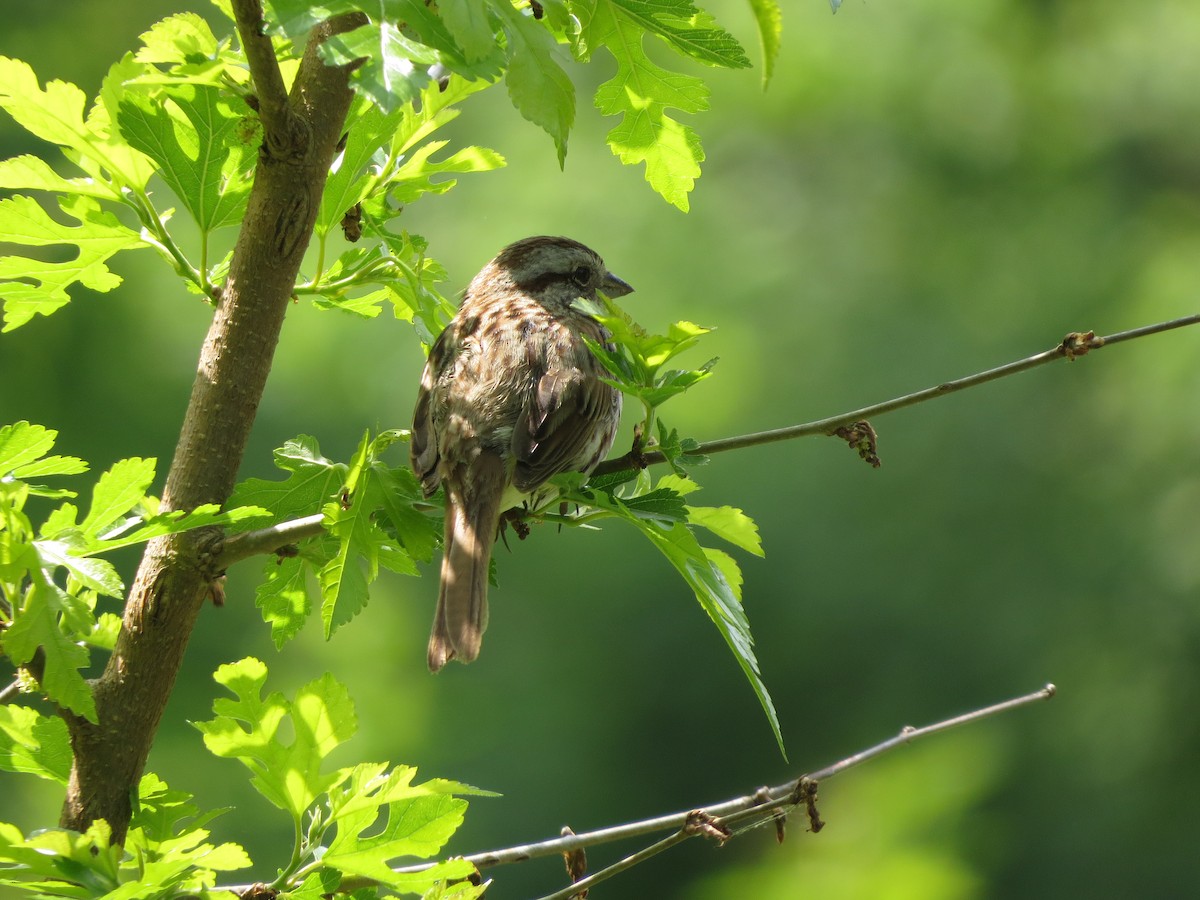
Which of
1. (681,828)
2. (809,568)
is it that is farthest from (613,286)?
(809,568)

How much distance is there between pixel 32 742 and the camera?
5.21 feet

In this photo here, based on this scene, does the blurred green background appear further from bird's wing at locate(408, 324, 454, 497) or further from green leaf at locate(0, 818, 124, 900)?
green leaf at locate(0, 818, 124, 900)

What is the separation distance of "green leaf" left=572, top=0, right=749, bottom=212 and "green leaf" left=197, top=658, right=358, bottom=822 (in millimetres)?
876

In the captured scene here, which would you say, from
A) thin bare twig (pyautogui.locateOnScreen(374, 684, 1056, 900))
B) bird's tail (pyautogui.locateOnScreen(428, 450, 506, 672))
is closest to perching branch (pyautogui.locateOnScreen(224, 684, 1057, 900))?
thin bare twig (pyautogui.locateOnScreen(374, 684, 1056, 900))

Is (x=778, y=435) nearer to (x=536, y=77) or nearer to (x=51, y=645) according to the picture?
(x=536, y=77)

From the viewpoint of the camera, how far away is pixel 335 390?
5.82m

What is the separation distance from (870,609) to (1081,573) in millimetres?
1177

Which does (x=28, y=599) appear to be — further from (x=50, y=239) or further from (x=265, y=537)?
(x=50, y=239)

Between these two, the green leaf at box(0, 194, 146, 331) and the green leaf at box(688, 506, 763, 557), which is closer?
the green leaf at box(0, 194, 146, 331)

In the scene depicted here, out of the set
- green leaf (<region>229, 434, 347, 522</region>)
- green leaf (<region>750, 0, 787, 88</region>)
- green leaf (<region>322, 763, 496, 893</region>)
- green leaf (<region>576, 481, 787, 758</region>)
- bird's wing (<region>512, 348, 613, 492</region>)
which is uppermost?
bird's wing (<region>512, 348, 613, 492</region>)

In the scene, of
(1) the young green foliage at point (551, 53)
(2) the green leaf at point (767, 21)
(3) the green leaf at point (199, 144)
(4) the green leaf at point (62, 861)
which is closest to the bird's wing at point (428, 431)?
(3) the green leaf at point (199, 144)

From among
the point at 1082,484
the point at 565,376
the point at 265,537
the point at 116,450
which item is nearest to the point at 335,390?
the point at 116,450

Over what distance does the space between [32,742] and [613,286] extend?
2387 millimetres

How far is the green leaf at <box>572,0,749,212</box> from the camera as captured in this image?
171cm
